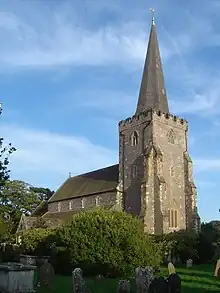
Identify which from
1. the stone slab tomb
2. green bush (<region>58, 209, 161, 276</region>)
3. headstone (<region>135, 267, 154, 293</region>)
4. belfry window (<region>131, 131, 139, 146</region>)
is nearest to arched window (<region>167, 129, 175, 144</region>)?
Result: belfry window (<region>131, 131, 139, 146</region>)

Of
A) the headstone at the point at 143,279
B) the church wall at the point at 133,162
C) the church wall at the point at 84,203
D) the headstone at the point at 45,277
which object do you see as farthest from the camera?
the church wall at the point at 84,203

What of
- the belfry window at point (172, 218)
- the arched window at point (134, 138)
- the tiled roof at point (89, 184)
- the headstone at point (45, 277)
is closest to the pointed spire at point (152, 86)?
the arched window at point (134, 138)

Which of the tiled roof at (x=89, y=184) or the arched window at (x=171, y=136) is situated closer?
the arched window at (x=171, y=136)

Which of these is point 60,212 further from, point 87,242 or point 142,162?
point 87,242

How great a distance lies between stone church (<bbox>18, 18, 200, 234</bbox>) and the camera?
1855 inches

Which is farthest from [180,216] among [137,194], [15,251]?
[15,251]

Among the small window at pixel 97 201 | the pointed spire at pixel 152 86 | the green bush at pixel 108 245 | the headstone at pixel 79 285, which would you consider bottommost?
the headstone at pixel 79 285

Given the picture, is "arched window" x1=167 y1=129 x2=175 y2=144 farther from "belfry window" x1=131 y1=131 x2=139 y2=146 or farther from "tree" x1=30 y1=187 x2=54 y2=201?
"tree" x1=30 y1=187 x2=54 y2=201

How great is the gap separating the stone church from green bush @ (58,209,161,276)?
2008cm

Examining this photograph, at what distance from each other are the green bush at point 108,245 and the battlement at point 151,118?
2469 cm

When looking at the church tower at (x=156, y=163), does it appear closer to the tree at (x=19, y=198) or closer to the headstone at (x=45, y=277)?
the tree at (x=19, y=198)

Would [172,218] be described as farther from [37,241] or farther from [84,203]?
[37,241]

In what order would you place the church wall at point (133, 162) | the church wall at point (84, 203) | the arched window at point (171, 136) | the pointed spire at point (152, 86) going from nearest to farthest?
the church wall at point (133, 162) → the church wall at point (84, 203) → the arched window at point (171, 136) → the pointed spire at point (152, 86)

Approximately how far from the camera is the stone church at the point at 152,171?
155 ft
